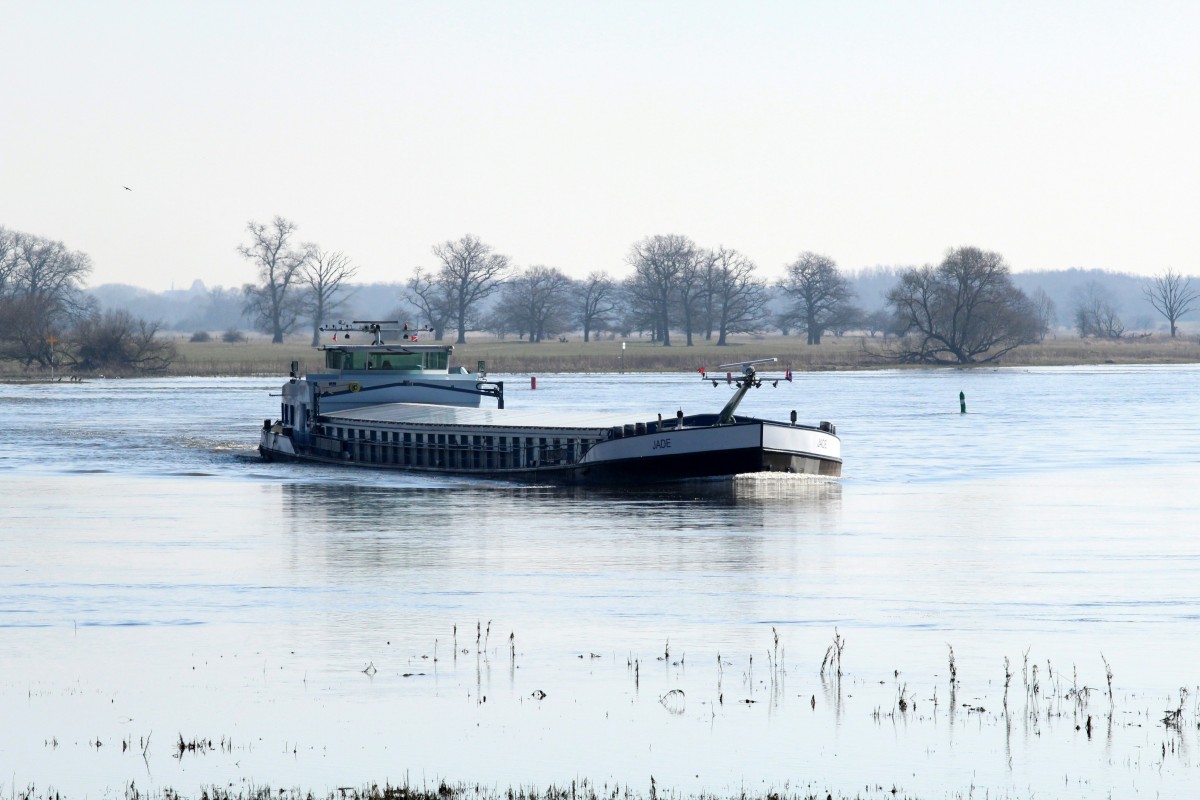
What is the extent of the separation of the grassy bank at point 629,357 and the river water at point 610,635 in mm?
94678

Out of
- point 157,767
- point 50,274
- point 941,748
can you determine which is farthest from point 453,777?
point 50,274

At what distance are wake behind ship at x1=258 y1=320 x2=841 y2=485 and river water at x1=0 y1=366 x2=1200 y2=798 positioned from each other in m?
1.31

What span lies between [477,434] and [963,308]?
350 ft

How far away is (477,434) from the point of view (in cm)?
5147

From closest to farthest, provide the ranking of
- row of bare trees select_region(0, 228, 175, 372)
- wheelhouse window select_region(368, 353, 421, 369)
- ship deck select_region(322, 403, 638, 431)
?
ship deck select_region(322, 403, 638, 431) → wheelhouse window select_region(368, 353, 421, 369) → row of bare trees select_region(0, 228, 175, 372)

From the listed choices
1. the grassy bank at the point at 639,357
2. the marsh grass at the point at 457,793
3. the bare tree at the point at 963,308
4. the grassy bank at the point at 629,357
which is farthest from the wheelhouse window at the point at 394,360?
the bare tree at the point at 963,308

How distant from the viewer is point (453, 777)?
1421cm

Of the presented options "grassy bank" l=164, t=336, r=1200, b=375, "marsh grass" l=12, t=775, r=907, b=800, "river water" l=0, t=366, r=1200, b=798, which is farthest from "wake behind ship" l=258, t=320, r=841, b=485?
"grassy bank" l=164, t=336, r=1200, b=375

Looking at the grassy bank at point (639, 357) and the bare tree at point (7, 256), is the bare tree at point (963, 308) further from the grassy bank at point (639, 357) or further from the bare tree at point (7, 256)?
the bare tree at point (7, 256)

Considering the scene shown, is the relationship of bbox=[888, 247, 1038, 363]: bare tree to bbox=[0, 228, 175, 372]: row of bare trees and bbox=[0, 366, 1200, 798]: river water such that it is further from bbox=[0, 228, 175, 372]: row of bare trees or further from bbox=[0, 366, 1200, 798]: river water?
bbox=[0, 366, 1200, 798]: river water

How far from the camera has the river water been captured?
14883 mm

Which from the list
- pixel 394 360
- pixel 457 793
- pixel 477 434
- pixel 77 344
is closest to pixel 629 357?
pixel 77 344

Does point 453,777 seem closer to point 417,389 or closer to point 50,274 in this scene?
point 417,389

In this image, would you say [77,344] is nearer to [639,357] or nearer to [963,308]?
[639,357]
